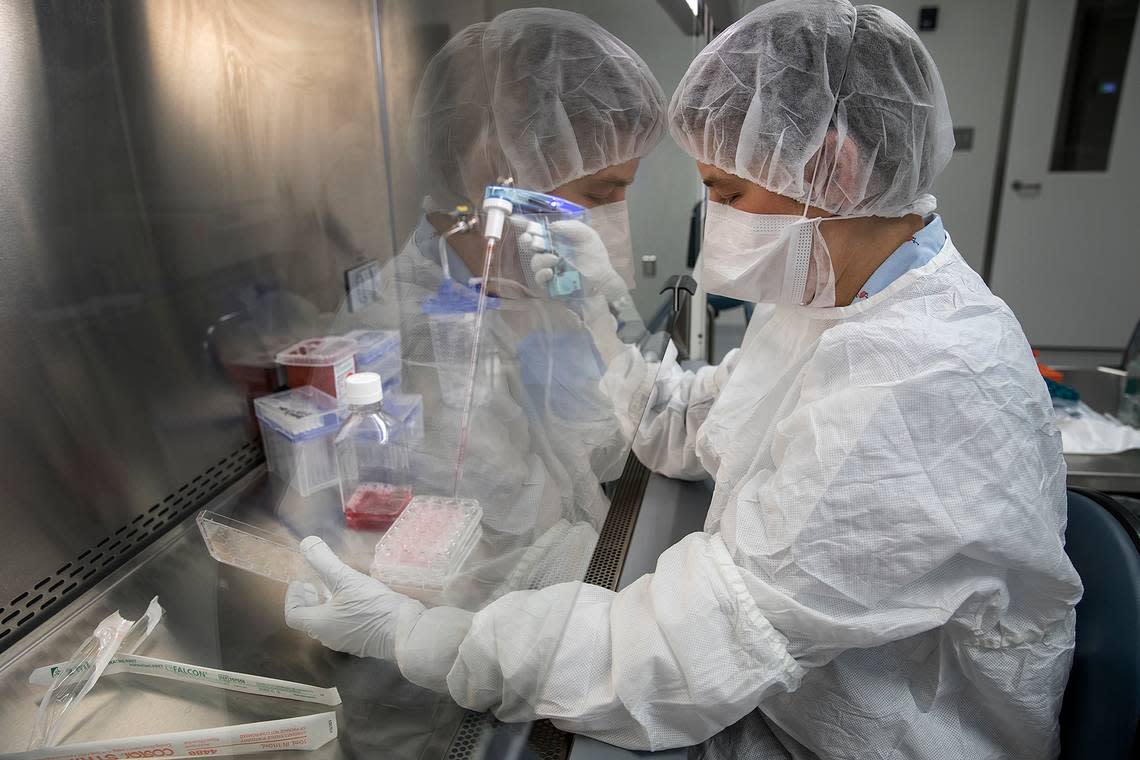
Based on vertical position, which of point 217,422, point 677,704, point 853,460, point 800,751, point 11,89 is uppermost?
point 11,89

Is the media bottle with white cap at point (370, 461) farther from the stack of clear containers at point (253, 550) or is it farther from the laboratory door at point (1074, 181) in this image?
the laboratory door at point (1074, 181)

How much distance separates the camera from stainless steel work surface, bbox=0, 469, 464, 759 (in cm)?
61

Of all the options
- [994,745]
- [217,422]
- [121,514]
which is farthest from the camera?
[217,422]

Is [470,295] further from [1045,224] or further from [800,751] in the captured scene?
[1045,224]

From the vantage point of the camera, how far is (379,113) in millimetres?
1269

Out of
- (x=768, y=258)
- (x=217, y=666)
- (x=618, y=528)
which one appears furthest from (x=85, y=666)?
(x=768, y=258)

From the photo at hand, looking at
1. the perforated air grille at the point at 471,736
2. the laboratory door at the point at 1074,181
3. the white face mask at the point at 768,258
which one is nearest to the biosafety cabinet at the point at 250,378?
the perforated air grille at the point at 471,736

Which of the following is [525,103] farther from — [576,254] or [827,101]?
[827,101]

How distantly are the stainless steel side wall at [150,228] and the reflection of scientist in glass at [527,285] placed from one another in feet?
1.02

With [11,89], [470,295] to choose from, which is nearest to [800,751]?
[470,295]

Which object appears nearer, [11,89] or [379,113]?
[11,89]

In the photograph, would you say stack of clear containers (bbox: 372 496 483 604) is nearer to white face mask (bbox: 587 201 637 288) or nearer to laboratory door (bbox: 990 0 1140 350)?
white face mask (bbox: 587 201 637 288)

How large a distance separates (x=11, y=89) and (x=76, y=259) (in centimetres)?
20

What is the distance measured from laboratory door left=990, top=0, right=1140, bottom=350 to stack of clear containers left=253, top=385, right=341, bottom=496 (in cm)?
426
